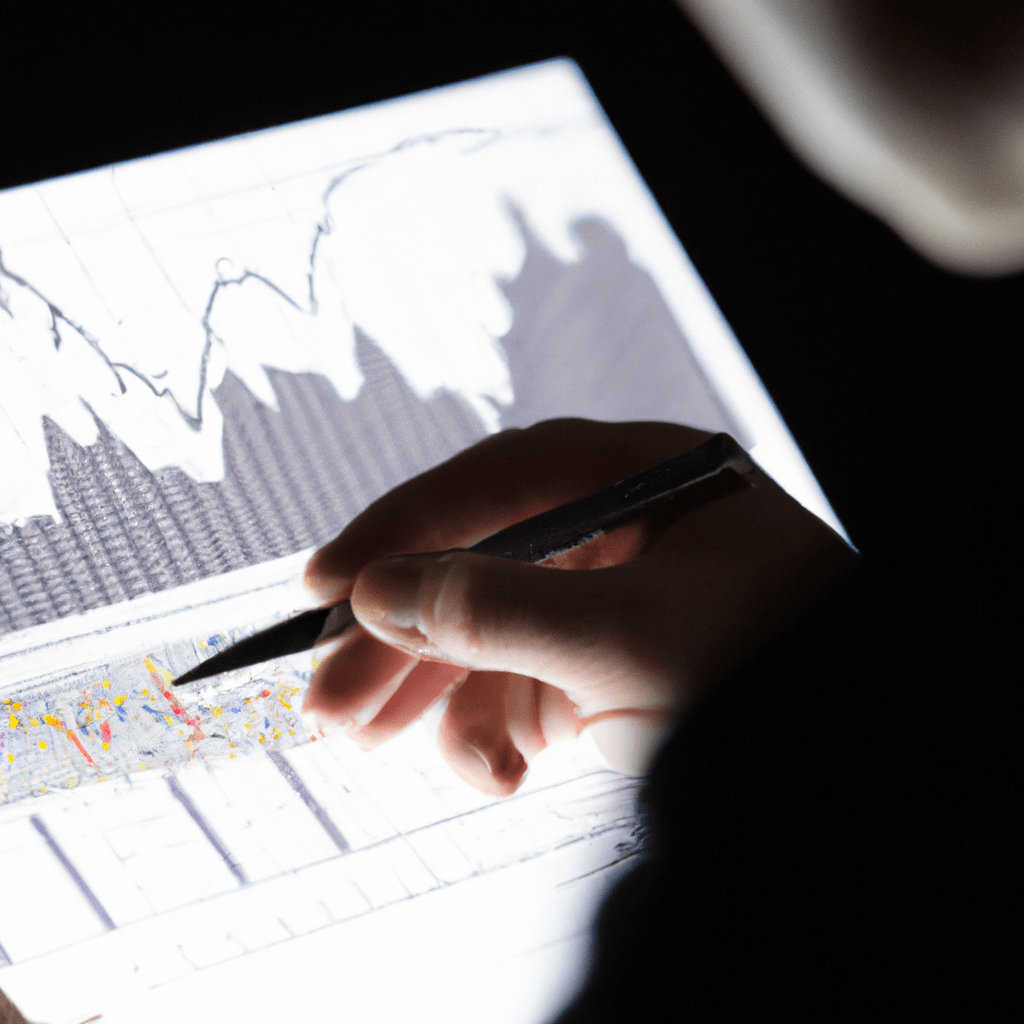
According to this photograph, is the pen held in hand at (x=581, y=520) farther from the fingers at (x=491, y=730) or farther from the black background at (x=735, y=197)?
the black background at (x=735, y=197)

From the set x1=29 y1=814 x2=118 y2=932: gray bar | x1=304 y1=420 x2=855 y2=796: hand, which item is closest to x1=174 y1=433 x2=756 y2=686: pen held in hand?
x1=304 y1=420 x2=855 y2=796: hand

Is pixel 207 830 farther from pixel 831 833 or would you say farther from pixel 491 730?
pixel 831 833

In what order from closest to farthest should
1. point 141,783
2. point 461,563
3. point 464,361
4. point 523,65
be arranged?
point 461,563 < point 141,783 < point 464,361 < point 523,65

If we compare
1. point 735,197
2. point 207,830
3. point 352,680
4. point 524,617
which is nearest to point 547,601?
point 524,617

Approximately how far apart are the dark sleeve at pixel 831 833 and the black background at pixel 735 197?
158 mm

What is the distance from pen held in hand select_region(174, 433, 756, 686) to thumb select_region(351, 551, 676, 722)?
38mm

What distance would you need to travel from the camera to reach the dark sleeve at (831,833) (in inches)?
17.8

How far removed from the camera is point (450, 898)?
53 cm

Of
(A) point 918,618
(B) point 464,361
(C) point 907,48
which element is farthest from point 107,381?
(C) point 907,48

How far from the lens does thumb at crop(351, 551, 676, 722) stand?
38 cm

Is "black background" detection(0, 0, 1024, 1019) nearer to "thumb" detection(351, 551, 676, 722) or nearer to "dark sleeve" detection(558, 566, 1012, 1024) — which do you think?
"dark sleeve" detection(558, 566, 1012, 1024)

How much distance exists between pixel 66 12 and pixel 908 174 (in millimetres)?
799

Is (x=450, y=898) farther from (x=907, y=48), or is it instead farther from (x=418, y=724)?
(x=907, y=48)

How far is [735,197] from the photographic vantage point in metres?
0.80
